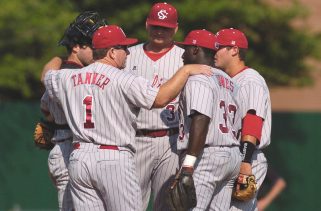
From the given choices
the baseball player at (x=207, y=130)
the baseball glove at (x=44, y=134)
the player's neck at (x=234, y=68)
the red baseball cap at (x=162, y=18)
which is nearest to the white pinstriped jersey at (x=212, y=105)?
the baseball player at (x=207, y=130)

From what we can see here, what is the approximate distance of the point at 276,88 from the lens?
23391 millimetres

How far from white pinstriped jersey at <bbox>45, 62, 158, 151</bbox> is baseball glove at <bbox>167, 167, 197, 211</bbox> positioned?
1.61ft

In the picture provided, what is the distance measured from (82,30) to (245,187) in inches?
76.0

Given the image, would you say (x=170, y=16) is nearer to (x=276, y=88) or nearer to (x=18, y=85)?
(x=18, y=85)

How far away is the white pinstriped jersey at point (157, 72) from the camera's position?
8.73 metres

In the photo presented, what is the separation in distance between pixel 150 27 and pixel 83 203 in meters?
1.77

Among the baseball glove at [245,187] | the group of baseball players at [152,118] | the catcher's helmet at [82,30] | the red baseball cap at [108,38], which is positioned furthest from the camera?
the catcher's helmet at [82,30]

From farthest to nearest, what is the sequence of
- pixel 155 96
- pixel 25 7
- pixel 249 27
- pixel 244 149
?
pixel 249 27
pixel 25 7
pixel 244 149
pixel 155 96

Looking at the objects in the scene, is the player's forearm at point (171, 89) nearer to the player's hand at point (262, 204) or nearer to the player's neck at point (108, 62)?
the player's neck at point (108, 62)

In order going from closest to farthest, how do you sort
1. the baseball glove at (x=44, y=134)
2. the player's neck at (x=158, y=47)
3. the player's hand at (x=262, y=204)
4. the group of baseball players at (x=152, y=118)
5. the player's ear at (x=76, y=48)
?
the group of baseball players at (x=152, y=118)
the player's ear at (x=76, y=48)
the player's neck at (x=158, y=47)
the baseball glove at (x=44, y=134)
the player's hand at (x=262, y=204)

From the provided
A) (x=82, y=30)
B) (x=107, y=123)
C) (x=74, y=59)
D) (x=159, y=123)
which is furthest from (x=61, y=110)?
(x=107, y=123)

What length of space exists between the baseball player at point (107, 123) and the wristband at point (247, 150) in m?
0.87

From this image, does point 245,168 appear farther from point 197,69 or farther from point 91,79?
point 91,79

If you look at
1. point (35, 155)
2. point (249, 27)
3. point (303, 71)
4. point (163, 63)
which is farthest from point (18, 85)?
point (163, 63)
